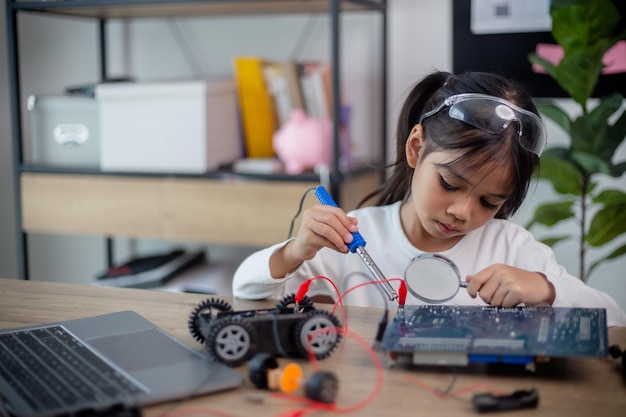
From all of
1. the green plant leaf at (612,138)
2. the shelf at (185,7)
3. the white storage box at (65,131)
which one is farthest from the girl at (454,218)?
the white storage box at (65,131)

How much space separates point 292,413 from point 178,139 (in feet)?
5.44

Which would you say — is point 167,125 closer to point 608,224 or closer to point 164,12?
point 164,12

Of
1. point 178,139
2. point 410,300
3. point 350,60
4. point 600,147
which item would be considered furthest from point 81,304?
point 350,60

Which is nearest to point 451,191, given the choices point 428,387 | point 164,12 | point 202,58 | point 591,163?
point 428,387

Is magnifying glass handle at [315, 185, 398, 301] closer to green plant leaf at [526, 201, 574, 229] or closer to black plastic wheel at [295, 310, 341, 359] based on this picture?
black plastic wheel at [295, 310, 341, 359]

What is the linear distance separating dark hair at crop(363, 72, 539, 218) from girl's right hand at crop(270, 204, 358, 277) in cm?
23

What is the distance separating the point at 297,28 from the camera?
266 cm

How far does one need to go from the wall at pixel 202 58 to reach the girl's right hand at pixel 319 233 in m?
1.21

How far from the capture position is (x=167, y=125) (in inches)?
93.0

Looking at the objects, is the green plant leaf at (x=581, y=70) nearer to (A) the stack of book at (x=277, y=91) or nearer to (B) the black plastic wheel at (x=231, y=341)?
(A) the stack of book at (x=277, y=91)

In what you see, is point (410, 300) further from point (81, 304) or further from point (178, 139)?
point (178, 139)

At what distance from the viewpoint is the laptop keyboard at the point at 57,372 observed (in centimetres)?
80

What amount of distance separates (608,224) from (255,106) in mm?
1055

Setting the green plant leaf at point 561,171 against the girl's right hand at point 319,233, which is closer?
the girl's right hand at point 319,233
